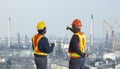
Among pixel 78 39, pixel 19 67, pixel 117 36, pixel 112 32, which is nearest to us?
pixel 78 39

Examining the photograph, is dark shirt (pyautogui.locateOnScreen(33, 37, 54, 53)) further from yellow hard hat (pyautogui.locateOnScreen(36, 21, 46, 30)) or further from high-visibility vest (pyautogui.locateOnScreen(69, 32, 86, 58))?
high-visibility vest (pyautogui.locateOnScreen(69, 32, 86, 58))

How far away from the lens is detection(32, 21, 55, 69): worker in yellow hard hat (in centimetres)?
747

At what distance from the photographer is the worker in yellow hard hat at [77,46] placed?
23.7 ft

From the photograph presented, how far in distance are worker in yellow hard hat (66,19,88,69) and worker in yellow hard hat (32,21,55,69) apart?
0.47m

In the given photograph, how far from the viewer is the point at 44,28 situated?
754 cm

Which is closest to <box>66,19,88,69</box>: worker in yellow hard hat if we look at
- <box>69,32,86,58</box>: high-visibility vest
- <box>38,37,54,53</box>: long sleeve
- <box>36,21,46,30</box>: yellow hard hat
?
<box>69,32,86,58</box>: high-visibility vest

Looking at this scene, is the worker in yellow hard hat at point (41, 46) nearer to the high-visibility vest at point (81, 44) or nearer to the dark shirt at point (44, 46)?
the dark shirt at point (44, 46)

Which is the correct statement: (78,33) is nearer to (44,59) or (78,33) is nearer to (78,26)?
(78,26)

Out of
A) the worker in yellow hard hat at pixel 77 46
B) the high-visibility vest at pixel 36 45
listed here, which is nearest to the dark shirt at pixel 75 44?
the worker in yellow hard hat at pixel 77 46

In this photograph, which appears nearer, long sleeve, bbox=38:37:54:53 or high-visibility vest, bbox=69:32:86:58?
high-visibility vest, bbox=69:32:86:58

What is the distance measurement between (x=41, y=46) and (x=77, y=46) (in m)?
0.79

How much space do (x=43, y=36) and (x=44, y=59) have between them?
1.58 ft

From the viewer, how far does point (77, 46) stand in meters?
7.20

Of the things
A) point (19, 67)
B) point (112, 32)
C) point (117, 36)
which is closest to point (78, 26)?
point (19, 67)
